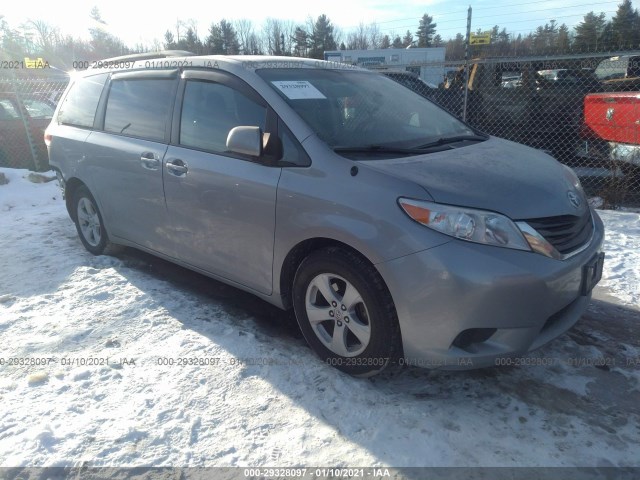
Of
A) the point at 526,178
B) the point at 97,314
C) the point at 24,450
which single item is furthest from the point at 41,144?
the point at 526,178

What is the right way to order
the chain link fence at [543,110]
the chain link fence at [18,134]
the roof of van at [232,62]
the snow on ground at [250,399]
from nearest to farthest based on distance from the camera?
the snow on ground at [250,399] < the roof of van at [232,62] < the chain link fence at [543,110] < the chain link fence at [18,134]

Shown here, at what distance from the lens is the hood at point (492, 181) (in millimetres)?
2502

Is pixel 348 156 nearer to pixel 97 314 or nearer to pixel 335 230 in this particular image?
pixel 335 230

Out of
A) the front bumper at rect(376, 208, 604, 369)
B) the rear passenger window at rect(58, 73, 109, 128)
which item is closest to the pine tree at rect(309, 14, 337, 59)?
the rear passenger window at rect(58, 73, 109, 128)

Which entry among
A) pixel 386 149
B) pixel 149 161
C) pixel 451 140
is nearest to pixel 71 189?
pixel 149 161

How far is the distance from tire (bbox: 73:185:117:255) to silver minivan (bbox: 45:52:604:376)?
1.78 ft

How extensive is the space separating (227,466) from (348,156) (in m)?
1.70

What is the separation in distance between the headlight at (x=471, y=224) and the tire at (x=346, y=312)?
0.40 metres

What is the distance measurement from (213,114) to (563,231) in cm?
233

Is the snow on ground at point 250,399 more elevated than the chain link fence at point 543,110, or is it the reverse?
the chain link fence at point 543,110

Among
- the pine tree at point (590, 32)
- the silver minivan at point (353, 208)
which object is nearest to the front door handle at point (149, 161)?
the silver minivan at point (353, 208)

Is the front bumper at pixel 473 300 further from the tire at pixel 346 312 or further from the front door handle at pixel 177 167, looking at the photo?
the front door handle at pixel 177 167

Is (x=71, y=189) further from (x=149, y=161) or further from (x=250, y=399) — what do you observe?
(x=250, y=399)

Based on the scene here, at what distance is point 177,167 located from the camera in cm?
355
